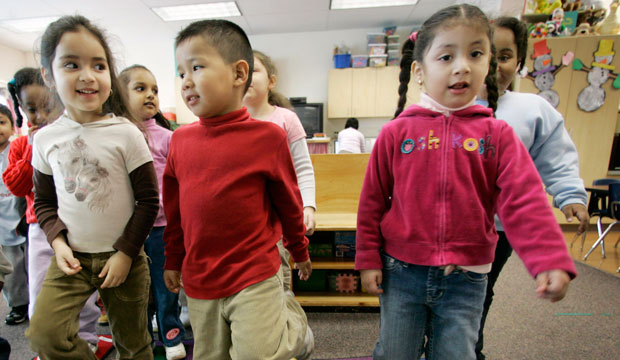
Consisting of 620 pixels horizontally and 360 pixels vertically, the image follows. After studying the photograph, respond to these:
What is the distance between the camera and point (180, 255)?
2.92 ft

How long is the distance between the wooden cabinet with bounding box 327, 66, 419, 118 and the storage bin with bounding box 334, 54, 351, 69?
10cm

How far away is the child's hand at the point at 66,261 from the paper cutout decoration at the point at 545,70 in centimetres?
445

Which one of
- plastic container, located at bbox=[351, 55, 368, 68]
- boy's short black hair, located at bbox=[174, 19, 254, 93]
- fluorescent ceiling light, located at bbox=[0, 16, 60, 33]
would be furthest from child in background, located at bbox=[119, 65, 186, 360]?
fluorescent ceiling light, located at bbox=[0, 16, 60, 33]

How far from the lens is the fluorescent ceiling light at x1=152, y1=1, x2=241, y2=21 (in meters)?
4.39

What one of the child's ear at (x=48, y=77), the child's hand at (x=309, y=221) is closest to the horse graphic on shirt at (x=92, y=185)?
the child's ear at (x=48, y=77)

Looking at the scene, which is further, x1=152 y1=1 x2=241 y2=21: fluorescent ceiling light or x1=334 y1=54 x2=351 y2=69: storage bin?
x1=334 y1=54 x2=351 y2=69: storage bin

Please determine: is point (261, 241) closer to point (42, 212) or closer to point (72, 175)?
point (72, 175)

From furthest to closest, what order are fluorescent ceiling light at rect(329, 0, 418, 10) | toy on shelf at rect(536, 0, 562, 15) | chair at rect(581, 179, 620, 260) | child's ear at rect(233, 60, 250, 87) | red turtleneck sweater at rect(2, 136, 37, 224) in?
1. fluorescent ceiling light at rect(329, 0, 418, 10)
2. toy on shelf at rect(536, 0, 562, 15)
3. chair at rect(581, 179, 620, 260)
4. red turtleneck sweater at rect(2, 136, 37, 224)
5. child's ear at rect(233, 60, 250, 87)

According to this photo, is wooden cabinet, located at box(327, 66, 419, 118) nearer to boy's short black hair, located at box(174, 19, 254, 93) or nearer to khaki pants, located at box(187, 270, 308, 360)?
boy's short black hair, located at box(174, 19, 254, 93)

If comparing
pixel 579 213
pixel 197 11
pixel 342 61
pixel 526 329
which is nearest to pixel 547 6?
pixel 342 61

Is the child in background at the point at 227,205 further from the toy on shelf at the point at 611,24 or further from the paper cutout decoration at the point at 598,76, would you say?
the toy on shelf at the point at 611,24

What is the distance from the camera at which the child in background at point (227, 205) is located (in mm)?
738

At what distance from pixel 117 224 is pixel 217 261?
17.8 inches

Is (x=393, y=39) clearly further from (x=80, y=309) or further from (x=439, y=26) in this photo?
(x=80, y=309)
